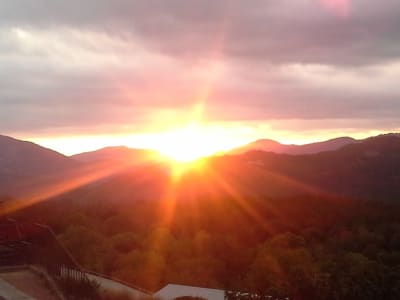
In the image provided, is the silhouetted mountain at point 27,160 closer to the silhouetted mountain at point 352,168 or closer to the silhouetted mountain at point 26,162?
the silhouetted mountain at point 26,162

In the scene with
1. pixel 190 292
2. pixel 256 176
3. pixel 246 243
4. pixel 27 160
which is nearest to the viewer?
pixel 190 292

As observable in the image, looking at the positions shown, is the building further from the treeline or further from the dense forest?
the dense forest

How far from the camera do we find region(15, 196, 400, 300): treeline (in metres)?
30.8

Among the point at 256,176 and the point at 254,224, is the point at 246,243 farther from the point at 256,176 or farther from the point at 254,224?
the point at 256,176

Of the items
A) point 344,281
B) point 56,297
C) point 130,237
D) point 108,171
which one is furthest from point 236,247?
point 108,171

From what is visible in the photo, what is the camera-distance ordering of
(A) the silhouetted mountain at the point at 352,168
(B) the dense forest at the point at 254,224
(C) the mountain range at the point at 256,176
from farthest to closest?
(C) the mountain range at the point at 256,176, (A) the silhouetted mountain at the point at 352,168, (B) the dense forest at the point at 254,224

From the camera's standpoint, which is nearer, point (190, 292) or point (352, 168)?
point (190, 292)

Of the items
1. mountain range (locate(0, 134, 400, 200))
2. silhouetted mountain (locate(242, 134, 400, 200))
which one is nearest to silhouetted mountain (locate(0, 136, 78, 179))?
mountain range (locate(0, 134, 400, 200))

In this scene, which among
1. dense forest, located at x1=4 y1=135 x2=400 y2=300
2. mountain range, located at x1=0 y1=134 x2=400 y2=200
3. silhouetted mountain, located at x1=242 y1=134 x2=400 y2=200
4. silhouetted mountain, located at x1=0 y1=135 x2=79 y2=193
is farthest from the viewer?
silhouetted mountain, located at x1=0 y1=135 x2=79 y2=193

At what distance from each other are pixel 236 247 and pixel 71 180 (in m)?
78.8

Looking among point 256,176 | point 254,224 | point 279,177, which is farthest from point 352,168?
point 254,224

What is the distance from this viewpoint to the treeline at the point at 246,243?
30.8m

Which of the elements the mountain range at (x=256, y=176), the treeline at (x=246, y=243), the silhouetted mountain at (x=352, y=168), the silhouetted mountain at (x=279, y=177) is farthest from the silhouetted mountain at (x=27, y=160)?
the treeline at (x=246, y=243)

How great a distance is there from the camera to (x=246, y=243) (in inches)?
2438
